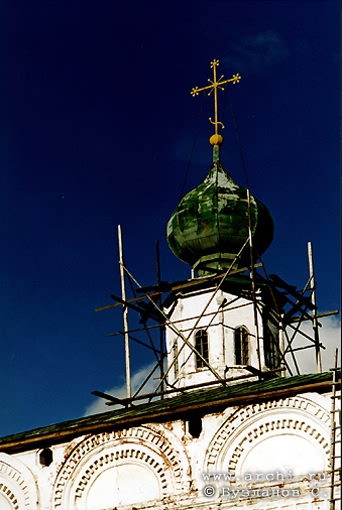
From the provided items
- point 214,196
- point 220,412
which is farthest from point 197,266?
point 220,412

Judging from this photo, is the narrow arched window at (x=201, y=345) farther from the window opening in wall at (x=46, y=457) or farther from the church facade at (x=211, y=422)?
the window opening in wall at (x=46, y=457)

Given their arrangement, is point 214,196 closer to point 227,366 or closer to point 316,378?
point 227,366

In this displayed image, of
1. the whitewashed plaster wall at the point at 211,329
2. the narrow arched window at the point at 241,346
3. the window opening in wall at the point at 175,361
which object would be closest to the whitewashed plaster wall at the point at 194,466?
the whitewashed plaster wall at the point at 211,329

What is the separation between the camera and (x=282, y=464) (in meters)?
13.4

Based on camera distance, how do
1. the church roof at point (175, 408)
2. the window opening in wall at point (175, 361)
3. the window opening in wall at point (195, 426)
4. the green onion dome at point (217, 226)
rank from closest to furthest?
the church roof at point (175, 408), the window opening in wall at point (195, 426), the window opening in wall at point (175, 361), the green onion dome at point (217, 226)

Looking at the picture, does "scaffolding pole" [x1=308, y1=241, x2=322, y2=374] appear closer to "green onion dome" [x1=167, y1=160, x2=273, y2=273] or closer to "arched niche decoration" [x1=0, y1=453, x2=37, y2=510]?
"green onion dome" [x1=167, y1=160, x2=273, y2=273]

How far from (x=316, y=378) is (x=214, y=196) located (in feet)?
13.2

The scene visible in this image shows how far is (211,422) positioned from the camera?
45.5ft

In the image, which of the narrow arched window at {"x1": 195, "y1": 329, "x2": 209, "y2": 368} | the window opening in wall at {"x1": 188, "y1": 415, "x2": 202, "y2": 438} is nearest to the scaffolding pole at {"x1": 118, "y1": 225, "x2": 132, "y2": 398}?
the narrow arched window at {"x1": 195, "y1": 329, "x2": 209, "y2": 368}

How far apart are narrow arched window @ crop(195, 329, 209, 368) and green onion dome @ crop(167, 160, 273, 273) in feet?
2.50

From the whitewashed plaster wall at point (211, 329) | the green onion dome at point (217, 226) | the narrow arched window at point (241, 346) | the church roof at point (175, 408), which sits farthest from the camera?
the green onion dome at point (217, 226)

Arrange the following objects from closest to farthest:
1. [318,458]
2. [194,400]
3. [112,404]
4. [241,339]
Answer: [318,458], [194,400], [112,404], [241,339]

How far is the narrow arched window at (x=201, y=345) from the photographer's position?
16.4 m

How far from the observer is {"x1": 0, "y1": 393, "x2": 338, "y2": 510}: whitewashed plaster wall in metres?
13.2
